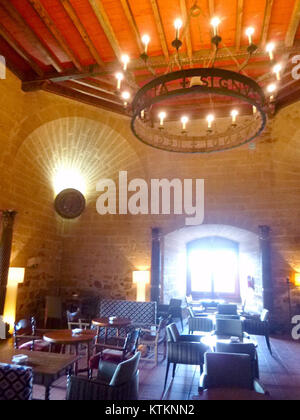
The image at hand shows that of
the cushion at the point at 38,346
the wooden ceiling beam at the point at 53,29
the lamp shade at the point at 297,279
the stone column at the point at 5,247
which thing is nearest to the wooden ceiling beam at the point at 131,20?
the wooden ceiling beam at the point at 53,29

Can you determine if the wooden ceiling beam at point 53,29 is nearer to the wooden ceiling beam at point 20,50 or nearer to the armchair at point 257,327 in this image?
the wooden ceiling beam at point 20,50

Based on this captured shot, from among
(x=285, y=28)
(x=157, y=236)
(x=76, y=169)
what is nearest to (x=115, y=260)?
(x=157, y=236)

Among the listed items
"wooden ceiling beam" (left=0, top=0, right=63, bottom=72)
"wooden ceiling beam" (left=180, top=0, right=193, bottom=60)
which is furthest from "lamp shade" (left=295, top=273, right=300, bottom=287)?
"wooden ceiling beam" (left=0, top=0, right=63, bottom=72)

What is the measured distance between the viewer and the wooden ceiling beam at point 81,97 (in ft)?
20.8

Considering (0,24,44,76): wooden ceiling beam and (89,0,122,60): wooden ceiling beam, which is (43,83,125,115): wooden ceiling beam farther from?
(89,0,122,60): wooden ceiling beam

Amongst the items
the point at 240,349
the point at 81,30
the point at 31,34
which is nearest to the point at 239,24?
the point at 81,30

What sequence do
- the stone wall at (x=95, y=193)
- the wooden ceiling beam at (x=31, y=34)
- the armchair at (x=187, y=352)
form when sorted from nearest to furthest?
the armchair at (x=187, y=352), the wooden ceiling beam at (x=31, y=34), the stone wall at (x=95, y=193)

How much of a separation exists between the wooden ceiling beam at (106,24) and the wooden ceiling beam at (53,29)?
31.0 inches

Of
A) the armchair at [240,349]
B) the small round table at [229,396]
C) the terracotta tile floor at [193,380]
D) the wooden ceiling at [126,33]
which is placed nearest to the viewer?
the small round table at [229,396]
